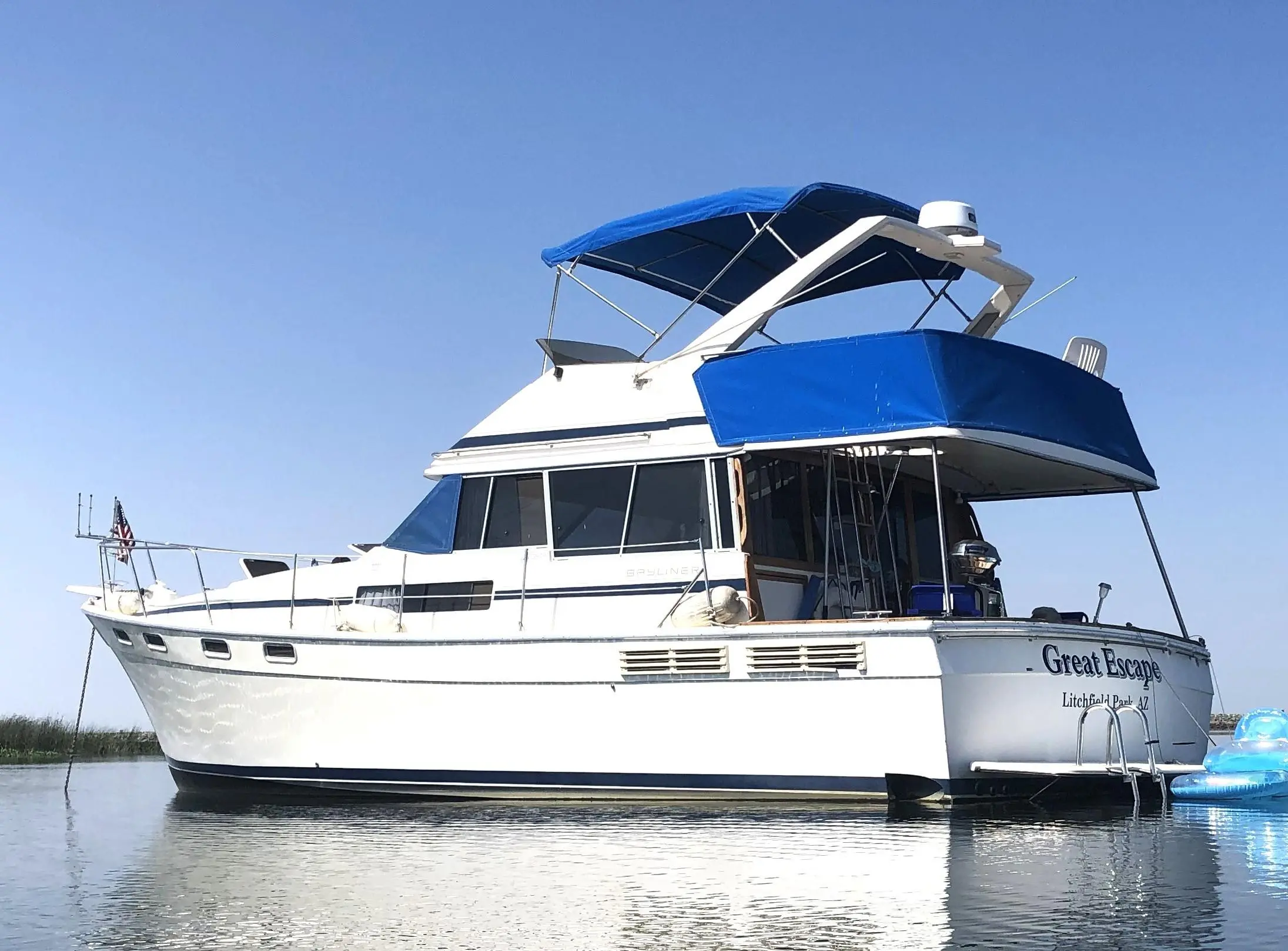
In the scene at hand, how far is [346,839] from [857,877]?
395 cm

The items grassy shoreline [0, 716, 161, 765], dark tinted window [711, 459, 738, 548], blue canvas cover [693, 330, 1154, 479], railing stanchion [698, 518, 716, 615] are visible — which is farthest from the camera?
grassy shoreline [0, 716, 161, 765]

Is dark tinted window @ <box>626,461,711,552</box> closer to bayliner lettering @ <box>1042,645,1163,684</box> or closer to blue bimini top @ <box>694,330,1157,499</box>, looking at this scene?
blue bimini top @ <box>694,330,1157,499</box>

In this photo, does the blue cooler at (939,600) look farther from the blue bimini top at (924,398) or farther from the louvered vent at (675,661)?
the louvered vent at (675,661)

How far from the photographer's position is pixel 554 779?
11.3 metres

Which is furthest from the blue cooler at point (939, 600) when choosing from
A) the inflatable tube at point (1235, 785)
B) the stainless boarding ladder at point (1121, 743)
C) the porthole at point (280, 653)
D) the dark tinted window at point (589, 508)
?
the porthole at point (280, 653)

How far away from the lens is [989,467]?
1254cm

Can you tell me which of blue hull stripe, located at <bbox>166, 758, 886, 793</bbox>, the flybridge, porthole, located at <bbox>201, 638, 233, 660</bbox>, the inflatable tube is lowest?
the inflatable tube

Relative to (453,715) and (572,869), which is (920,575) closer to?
(453,715)

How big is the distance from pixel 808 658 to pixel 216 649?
5940 mm

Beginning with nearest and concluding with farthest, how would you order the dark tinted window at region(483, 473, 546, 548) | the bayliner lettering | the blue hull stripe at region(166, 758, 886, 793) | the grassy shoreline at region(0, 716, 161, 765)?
the bayliner lettering
the blue hull stripe at region(166, 758, 886, 793)
the dark tinted window at region(483, 473, 546, 548)
the grassy shoreline at region(0, 716, 161, 765)

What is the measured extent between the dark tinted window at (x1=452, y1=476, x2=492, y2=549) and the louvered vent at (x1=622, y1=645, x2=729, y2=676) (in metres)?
2.41

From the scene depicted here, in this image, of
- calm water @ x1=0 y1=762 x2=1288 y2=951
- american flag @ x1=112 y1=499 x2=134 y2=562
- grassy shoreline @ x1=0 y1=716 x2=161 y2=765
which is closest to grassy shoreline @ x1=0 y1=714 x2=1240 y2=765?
grassy shoreline @ x1=0 y1=716 x2=161 y2=765

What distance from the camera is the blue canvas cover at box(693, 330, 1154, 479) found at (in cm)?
1051

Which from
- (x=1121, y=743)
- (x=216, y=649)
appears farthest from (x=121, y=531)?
(x=1121, y=743)
